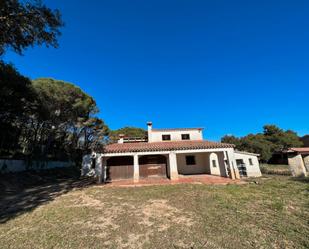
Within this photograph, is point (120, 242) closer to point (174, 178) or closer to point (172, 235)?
point (172, 235)

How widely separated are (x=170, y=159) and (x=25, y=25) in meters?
14.1

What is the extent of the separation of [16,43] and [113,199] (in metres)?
10.9

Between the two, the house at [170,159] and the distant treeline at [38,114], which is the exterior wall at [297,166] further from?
the distant treeline at [38,114]

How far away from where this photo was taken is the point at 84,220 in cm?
630

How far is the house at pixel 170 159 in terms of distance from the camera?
15398mm

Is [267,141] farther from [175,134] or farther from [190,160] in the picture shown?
[175,134]

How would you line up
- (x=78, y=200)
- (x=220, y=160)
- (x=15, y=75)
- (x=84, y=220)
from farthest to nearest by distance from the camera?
(x=220, y=160)
(x=15, y=75)
(x=78, y=200)
(x=84, y=220)

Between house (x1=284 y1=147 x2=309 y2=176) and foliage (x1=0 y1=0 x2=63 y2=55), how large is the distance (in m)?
27.3

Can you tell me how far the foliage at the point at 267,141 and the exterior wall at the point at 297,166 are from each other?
18.1 ft

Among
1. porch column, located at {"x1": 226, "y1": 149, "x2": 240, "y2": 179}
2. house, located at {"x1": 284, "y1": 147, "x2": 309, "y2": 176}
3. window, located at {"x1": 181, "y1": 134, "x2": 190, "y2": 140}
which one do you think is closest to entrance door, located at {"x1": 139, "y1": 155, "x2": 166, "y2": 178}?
window, located at {"x1": 181, "y1": 134, "x2": 190, "y2": 140}

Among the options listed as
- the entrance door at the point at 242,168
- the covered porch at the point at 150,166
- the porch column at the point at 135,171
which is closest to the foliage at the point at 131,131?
the covered porch at the point at 150,166

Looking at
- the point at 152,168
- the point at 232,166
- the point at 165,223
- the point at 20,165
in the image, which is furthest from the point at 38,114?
the point at 232,166

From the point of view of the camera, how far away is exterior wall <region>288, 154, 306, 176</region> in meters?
Answer: 19.6

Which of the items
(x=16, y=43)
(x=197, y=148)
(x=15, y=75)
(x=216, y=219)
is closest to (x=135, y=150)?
(x=197, y=148)
